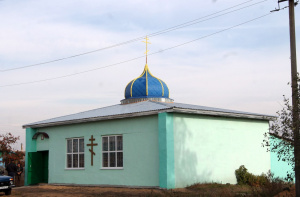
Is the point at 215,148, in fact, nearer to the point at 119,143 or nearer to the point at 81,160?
the point at 119,143

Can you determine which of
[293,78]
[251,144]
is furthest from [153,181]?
[293,78]

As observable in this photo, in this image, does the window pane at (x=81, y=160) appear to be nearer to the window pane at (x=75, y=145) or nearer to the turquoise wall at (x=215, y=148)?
the window pane at (x=75, y=145)

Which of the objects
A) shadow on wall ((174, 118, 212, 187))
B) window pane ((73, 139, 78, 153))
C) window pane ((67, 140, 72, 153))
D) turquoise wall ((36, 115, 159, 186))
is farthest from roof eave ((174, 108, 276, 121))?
window pane ((67, 140, 72, 153))

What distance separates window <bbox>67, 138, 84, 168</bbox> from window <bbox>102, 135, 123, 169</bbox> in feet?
5.79

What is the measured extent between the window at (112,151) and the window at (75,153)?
5.79 feet

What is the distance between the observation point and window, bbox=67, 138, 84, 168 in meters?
22.3

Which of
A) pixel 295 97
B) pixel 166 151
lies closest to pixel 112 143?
pixel 166 151

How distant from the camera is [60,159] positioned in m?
23.5

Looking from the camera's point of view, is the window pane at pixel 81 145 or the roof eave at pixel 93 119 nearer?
the roof eave at pixel 93 119

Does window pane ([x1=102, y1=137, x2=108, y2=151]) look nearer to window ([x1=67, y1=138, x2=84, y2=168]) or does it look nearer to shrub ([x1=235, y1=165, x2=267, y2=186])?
window ([x1=67, y1=138, x2=84, y2=168])

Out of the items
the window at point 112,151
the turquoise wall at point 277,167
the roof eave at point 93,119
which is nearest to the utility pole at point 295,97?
the roof eave at point 93,119

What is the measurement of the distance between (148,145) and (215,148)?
10.9 feet

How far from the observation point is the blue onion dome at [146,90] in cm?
2452

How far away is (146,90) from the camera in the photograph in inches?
964
